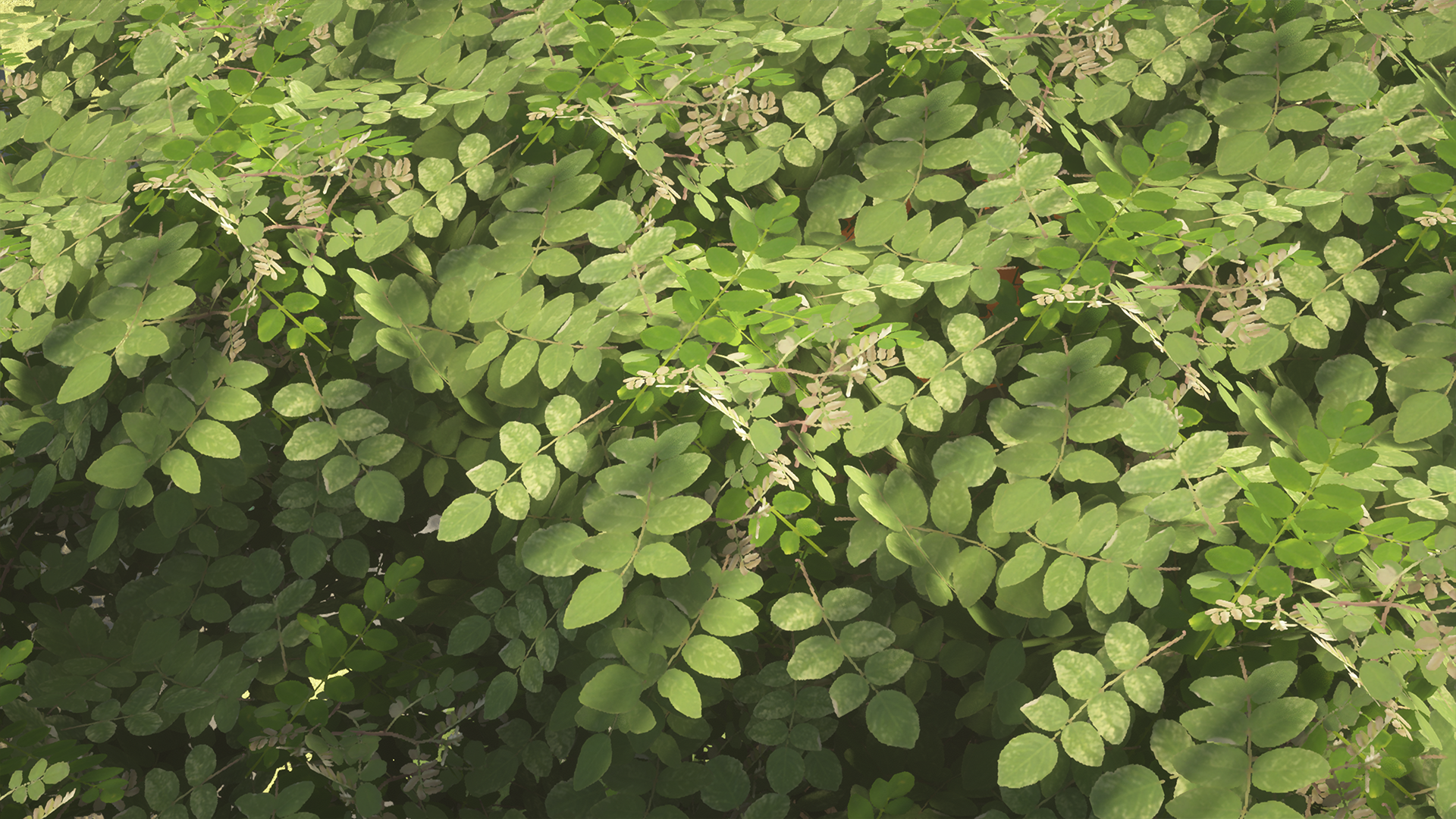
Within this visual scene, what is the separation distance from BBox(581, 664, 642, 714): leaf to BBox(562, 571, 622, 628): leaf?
0.34 feet

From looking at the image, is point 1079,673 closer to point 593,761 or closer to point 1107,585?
point 1107,585

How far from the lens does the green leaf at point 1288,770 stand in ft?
4.90

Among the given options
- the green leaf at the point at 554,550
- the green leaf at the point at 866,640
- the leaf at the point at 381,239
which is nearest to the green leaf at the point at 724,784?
the green leaf at the point at 866,640

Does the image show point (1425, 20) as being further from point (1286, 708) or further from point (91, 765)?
point (91, 765)

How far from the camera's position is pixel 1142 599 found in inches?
61.9

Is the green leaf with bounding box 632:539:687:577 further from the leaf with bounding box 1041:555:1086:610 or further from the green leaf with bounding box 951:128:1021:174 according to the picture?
the green leaf with bounding box 951:128:1021:174

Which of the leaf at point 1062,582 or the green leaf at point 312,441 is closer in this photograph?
the leaf at point 1062,582

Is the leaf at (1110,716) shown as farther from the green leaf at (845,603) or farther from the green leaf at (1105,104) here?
the green leaf at (1105,104)

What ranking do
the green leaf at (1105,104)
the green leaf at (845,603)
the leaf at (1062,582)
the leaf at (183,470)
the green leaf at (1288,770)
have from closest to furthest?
the green leaf at (1288,770) → the leaf at (1062,582) → the green leaf at (845,603) → the leaf at (183,470) → the green leaf at (1105,104)

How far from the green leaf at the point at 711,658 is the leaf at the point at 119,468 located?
3.54ft

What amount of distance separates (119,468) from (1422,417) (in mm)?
2325

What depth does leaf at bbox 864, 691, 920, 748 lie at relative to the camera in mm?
1624

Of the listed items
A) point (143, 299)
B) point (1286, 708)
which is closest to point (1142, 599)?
point (1286, 708)

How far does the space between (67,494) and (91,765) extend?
643mm
